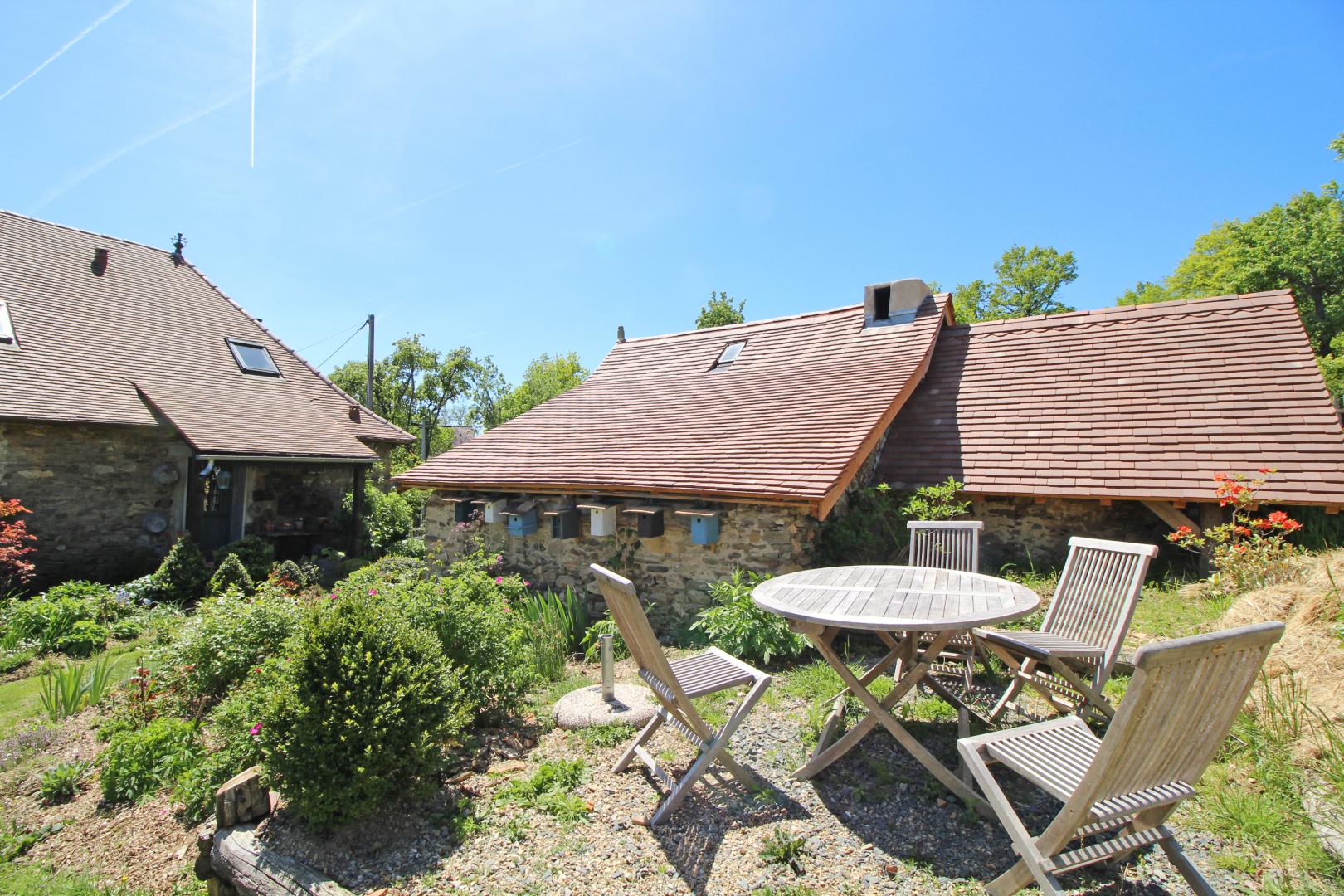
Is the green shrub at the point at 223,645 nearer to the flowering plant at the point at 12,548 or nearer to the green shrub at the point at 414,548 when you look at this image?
the green shrub at the point at 414,548

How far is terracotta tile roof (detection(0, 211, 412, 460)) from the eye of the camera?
10.0 meters

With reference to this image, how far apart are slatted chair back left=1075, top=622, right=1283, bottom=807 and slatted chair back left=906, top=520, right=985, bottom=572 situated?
8.69ft

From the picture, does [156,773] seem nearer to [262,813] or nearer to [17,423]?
[262,813]

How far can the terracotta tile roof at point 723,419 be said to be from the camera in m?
7.02

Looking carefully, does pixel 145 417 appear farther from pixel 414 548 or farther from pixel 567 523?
pixel 567 523

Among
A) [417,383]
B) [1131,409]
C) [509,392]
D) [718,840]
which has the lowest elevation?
[718,840]

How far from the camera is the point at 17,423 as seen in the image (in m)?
9.31

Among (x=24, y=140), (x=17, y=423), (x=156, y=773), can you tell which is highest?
→ (x=24, y=140)

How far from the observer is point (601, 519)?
7.49 metres

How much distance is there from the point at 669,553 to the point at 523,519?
2.31 m

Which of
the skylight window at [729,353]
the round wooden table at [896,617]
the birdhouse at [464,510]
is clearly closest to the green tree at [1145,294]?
the skylight window at [729,353]

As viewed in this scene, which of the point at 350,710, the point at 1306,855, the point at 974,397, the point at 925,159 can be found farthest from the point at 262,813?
the point at 925,159

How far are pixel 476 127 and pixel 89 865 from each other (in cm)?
866

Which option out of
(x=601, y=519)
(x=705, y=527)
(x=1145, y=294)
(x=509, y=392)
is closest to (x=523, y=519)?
(x=601, y=519)
